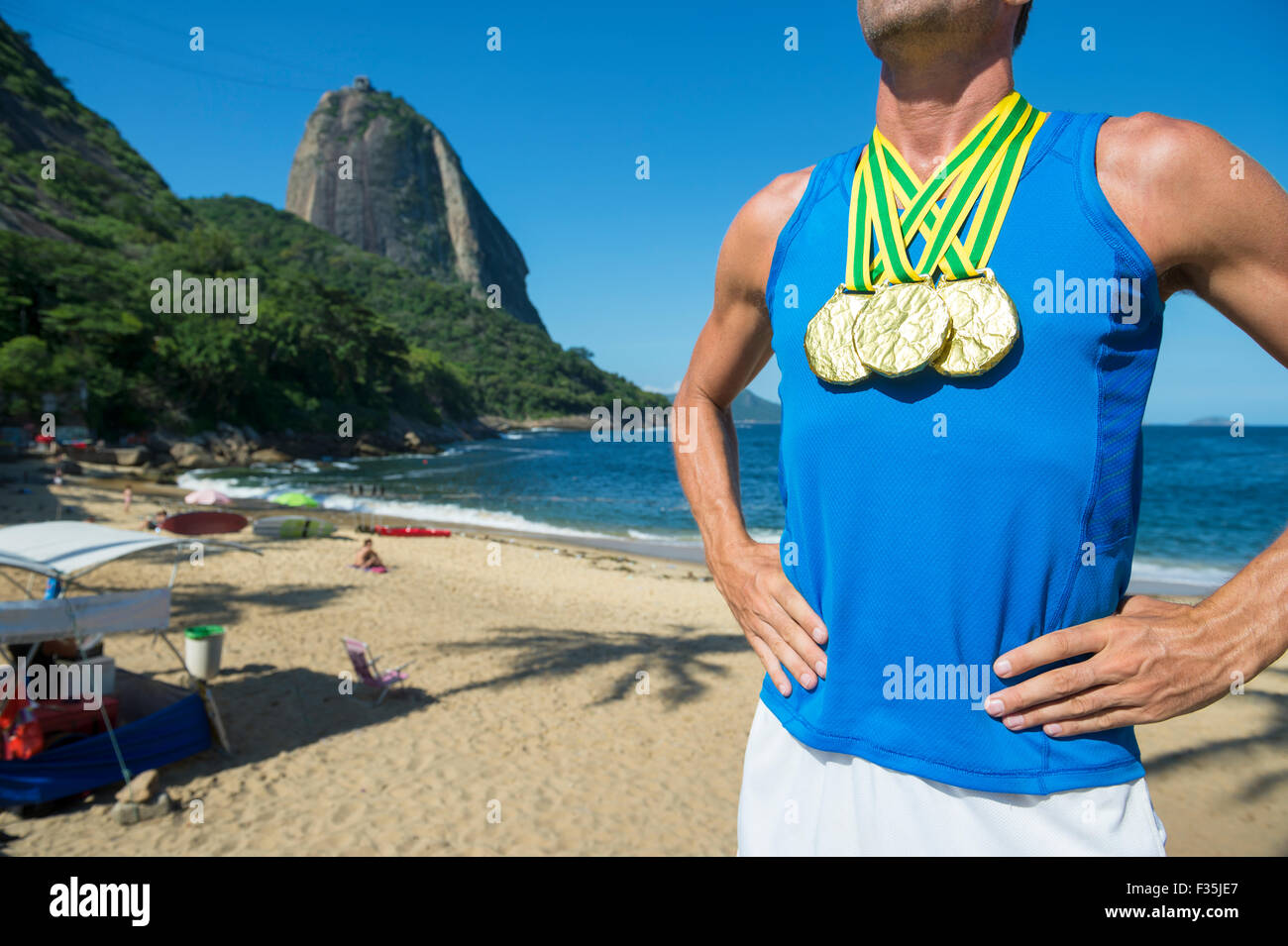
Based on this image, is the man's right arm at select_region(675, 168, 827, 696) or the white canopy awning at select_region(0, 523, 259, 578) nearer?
the man's right arm at select_region(675, 168, 827, 696)

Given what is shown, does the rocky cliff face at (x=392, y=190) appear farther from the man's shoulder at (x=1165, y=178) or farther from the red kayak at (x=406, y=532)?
the man's shoulder at (x=1165, y=178)

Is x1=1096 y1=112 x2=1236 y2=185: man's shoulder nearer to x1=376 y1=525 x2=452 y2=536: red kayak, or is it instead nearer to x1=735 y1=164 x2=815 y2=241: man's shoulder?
x1=735 y1=164 x2=815 y2=241: man's shoulder

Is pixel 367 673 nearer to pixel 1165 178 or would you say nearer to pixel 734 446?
pixel 734 446

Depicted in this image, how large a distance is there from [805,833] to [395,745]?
24.1 feet

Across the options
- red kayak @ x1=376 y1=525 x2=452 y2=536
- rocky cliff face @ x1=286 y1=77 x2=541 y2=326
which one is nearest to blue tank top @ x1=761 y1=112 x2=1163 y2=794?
red kayak @ x1=376 y1=525 x2=452 y2=536

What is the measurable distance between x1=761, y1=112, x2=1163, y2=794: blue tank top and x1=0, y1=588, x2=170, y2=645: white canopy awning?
276 inches

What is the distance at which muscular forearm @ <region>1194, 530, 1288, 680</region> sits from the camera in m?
1.00

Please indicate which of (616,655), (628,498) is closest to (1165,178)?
(616,655)

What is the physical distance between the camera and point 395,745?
24.6 feet

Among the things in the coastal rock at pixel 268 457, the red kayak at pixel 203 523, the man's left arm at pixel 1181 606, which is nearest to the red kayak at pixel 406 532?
the red kayak at pixel 203 523

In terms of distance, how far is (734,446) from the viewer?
168cm

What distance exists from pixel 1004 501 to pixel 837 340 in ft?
1.15
